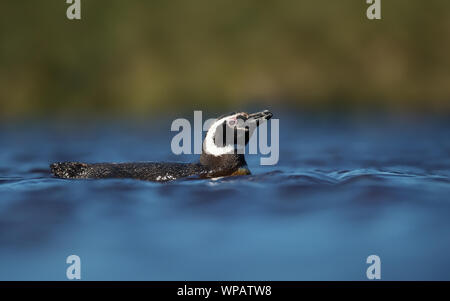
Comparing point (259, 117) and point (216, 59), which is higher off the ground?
point (216, 59)

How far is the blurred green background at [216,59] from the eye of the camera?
20.5 metres

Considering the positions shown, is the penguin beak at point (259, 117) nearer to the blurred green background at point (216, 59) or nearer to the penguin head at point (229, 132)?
the penguin head at point (229, 132)

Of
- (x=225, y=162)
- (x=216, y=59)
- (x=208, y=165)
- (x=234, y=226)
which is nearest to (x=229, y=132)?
(x=225, y=162)

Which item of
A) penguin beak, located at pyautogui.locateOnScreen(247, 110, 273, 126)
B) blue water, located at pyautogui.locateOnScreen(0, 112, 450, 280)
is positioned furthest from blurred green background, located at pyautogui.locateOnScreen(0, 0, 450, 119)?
penguin beak, located at pyautogui.locateOnScreen(247, 110, 273, 126)

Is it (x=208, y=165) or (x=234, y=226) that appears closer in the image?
(x=234, y=226)

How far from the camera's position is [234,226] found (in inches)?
289

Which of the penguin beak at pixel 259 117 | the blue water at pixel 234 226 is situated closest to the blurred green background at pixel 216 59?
the blue water at pixel 234 226

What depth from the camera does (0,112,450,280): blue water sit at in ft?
20.5

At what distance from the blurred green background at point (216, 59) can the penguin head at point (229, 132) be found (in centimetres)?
1017

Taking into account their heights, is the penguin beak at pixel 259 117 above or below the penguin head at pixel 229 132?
above

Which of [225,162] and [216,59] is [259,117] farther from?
[216,59]

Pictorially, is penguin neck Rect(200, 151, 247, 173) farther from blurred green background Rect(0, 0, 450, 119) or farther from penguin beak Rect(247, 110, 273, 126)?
blurred green background Rect(0, 0, 450, 119)

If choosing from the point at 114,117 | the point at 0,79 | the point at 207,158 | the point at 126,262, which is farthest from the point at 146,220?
the point at 0,79

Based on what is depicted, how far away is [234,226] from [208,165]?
2674 mm
